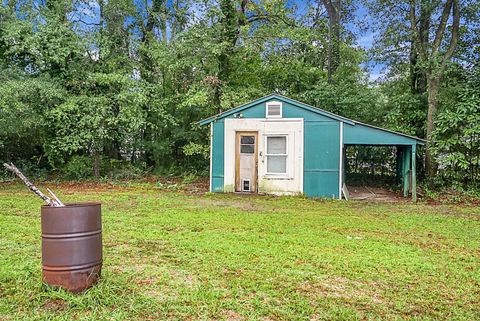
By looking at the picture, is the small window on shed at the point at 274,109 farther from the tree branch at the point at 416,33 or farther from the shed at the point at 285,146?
the tree branch at the point at 416,33

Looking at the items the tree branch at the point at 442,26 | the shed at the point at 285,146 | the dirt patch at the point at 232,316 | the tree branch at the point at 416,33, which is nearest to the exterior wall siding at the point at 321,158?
the shed at the point at 285,146

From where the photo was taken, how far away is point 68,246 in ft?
10.4

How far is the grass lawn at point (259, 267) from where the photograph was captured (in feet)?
9.88

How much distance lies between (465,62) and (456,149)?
3.26m

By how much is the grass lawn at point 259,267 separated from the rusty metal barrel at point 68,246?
0.37 ft

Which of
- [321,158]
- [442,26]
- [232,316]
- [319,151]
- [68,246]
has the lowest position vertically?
[232,316]

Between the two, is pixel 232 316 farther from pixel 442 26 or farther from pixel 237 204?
pixel 442 26

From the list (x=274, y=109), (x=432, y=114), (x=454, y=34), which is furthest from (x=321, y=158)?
(x=454, y=34)

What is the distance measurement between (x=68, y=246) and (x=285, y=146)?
25.4 feet

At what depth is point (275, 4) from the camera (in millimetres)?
13961

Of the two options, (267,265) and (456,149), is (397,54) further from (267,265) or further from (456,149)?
(267,265)

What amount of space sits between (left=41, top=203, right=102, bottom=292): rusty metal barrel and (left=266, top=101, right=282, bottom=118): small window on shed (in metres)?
7.57

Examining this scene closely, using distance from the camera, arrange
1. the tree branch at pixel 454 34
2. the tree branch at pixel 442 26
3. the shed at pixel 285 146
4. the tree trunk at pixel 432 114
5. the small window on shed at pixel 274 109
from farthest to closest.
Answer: the tree trunk at pixel 432 114 → the tree branch at pixel 442 26 → the tree branch at pixel 454 34 → the small window on shed at pixel 274 109 → the shed at pixel 285 146

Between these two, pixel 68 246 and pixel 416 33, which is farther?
pixel 416 33
